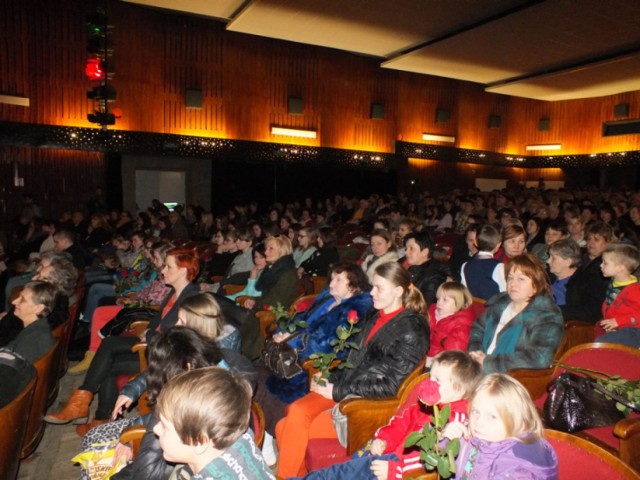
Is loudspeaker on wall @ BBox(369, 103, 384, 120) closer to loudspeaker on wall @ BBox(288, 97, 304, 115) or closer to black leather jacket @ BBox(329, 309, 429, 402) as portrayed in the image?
loudspeaker on wall @ BBox(288, 97, 304, 115)

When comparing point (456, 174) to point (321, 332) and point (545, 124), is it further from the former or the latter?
point (321, 332)

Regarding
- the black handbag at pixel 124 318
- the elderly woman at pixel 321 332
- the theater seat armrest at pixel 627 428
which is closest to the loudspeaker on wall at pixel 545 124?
the elderly woman at pixel 321 332

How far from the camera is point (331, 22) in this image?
879cm

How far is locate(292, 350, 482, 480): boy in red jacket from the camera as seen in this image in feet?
6.41

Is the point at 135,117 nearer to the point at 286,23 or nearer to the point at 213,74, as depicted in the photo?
the point at 213,74

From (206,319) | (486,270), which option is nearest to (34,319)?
(206,319)

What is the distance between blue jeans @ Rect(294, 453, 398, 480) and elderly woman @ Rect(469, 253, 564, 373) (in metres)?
0.97

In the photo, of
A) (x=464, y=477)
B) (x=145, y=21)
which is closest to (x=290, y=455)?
(x=464, y=477)

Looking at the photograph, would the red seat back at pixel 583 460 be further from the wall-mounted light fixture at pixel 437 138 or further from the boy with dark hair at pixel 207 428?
the wall-mounted light fixture at pixel 437 138

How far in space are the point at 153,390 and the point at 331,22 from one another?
319 inches

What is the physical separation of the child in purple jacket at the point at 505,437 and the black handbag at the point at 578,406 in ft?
2.18

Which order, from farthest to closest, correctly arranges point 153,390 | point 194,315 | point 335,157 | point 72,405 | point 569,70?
1. point 335,157
2. point 569,70
3. point 72,405
4. point 194,315
5. point 153,390

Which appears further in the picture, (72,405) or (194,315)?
(72,405)

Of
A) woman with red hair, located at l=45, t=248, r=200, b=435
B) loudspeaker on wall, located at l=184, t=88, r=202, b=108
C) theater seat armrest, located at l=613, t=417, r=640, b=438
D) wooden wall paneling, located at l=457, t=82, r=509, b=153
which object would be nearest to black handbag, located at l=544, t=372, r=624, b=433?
theater seat armrest, located at l=613, t=417, r=640, b=438
